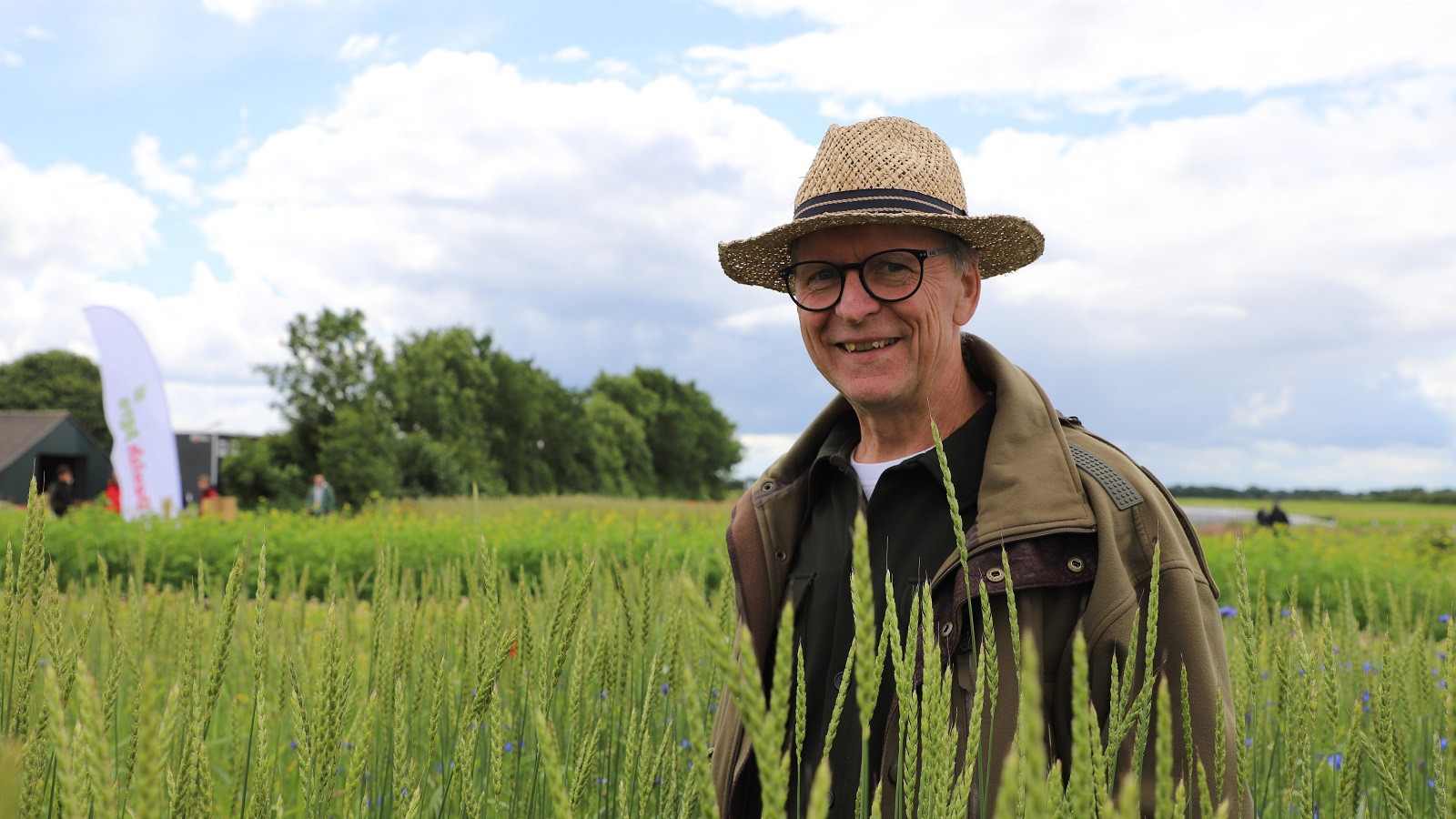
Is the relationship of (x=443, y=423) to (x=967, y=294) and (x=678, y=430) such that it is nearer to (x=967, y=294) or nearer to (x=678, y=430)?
(x=678, y=430)

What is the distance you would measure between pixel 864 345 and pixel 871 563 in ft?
1.72

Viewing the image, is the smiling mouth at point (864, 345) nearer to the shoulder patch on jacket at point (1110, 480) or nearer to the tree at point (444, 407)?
Result: the shoulder patch on jacket at point (1110, 480)

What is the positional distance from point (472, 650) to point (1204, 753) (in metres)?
1.30

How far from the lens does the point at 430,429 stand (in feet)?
113

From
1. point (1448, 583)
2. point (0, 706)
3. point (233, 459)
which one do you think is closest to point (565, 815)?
point (0, 706)

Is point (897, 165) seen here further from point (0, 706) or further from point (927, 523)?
point (0, 706)

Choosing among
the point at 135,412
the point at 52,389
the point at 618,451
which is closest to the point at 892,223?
the point at 135,412

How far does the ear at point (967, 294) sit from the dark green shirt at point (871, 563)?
0.79 feet

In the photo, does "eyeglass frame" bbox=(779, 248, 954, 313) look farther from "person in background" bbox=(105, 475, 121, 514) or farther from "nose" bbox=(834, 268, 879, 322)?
"person in background" bbox=(105, 475, 121, 514)

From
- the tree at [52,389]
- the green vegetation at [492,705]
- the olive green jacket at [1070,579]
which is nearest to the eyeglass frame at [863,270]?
the olive green jacket at [1070,579]

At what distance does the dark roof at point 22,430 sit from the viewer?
29.1 metres

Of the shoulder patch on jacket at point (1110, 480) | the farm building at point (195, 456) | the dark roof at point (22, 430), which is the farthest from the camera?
the farm building at point (195, 456)

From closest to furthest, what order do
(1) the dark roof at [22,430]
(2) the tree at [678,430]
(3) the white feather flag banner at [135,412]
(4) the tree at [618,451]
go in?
(3) the white feather flag banner at [135,412], (1) the dark roof at [22,430], (4) the tree at [618,451], (2) the tree at [678,430]

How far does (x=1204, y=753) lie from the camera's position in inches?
68.3
